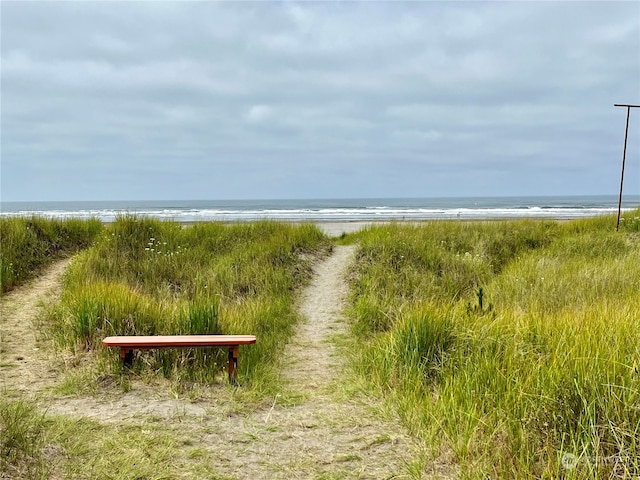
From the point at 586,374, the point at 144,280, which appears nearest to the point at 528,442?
the point at 586,374

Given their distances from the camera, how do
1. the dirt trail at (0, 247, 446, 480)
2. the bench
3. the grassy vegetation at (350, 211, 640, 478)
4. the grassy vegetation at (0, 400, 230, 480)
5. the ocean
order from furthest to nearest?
the ocean, the bench, the dirt trail at (0, 247, 446, 480), the grassy vegetation at (0, 400, 230, 480), the grassy vegetation at (350, 211, 640, 478)

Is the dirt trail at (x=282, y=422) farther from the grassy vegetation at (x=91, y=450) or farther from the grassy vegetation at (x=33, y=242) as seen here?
the grassy vegetation at (x=33, y=242)

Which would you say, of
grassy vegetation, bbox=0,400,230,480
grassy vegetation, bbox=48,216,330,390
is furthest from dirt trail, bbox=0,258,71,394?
grassy vegetation, bbox=0,400,230,480

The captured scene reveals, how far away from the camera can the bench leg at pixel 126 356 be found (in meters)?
5.71

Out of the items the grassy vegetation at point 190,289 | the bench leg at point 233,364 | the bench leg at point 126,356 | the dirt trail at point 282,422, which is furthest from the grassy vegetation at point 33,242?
the bench leg at point 233,364

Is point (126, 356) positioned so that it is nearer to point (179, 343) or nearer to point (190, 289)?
point (179, 343)

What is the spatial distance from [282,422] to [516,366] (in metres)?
2.26

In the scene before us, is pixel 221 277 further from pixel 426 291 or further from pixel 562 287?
pixel 562 287

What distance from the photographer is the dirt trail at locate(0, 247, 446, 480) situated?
383cm

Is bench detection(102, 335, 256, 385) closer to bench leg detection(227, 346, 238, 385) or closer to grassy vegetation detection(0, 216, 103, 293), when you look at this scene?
bench leg detection(227, 346, 238, 385)

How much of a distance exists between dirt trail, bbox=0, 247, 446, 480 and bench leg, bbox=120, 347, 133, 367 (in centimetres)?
44

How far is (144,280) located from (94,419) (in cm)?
627

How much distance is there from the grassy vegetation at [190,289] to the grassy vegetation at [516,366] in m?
1.55

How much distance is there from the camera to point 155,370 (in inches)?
227
